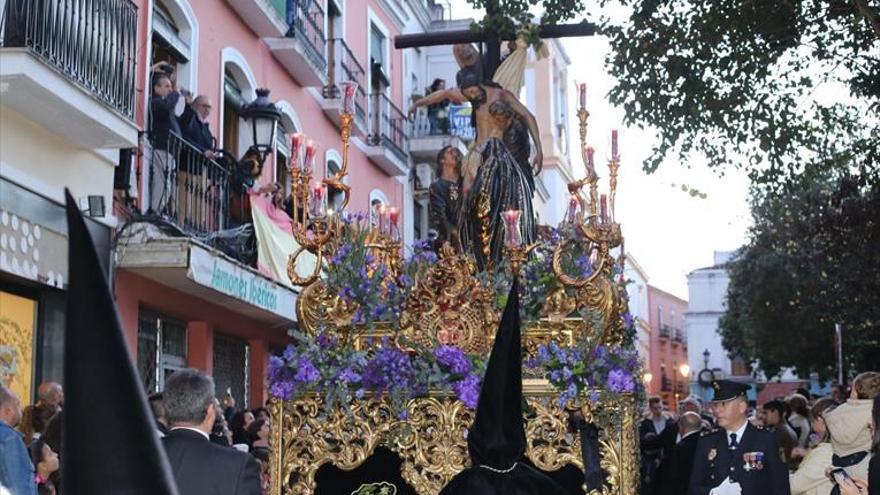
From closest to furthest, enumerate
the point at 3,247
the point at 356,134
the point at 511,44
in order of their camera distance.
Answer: the point at 511,44 → the point at 3,247 → the point at 356,134

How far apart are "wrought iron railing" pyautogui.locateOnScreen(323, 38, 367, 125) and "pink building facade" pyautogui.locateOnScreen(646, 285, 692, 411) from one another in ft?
149

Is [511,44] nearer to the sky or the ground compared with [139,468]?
nearer to the sky

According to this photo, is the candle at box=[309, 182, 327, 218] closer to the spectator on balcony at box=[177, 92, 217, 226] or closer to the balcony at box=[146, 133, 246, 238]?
the balcony at box=[146, 133, 246, 238]

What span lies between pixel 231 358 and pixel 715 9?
9.74 meters

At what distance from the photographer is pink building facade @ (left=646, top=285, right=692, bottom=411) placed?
6756 cm

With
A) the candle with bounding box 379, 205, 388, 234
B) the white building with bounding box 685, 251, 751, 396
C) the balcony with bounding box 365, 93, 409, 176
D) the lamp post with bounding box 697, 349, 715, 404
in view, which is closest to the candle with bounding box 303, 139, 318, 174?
the candle with bounding box 379, 205, 388, 234

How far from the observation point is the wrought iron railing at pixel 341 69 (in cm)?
2097

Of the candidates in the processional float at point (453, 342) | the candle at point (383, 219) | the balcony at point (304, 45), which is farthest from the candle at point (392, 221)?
the balcony at point (304, 45)

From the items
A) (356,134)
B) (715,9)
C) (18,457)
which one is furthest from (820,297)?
(18,457)

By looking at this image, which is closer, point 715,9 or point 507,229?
point 507,229

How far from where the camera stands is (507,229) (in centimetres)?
721

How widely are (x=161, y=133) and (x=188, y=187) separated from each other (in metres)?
0.83

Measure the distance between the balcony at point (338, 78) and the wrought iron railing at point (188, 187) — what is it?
6219 mm

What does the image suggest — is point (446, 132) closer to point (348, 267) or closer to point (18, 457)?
point (348, 267)
